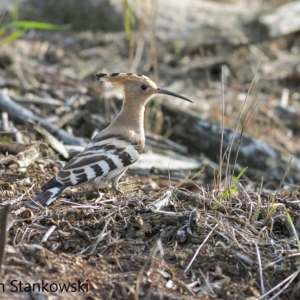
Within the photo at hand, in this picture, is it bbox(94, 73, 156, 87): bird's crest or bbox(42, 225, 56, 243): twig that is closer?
bbox(42, 225, 56, 243): twig

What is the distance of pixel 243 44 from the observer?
27.3 feet

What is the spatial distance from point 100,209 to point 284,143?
358 cm

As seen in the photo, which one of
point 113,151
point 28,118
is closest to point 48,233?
point 113,151

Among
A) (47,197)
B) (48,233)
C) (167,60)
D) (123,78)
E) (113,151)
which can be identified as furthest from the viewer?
(167,60)

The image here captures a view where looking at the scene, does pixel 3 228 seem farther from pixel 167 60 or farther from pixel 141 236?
pixel 167 60

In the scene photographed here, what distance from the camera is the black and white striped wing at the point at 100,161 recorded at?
3.79m

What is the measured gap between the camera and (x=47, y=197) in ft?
11.7

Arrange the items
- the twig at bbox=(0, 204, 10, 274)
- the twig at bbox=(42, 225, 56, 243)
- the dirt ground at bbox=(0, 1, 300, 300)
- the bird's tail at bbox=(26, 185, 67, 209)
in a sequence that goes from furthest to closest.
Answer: the bird's tail at bbox=(26, 185, 67, 209) → the twig at bbox=(42, 225, 56, 243) → the dirt ground at bbox=(0, 1, 300, 300) → the twig at bbox=(0, 204, 10, 274)

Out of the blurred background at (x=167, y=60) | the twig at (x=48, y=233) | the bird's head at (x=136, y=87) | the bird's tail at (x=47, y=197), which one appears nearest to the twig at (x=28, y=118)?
the blurred background at (x=167, y=60)

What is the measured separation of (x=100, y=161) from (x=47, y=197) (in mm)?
560

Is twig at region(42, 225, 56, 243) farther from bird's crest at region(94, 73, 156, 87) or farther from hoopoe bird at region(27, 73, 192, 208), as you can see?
bird's crest at region(94, 73, 156, 87)

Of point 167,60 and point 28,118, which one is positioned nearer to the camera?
point 28,118

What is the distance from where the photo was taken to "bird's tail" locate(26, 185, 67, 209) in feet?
11.5

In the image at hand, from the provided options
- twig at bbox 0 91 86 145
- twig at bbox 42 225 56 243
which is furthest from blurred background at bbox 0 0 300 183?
twig at bbox 42 225 56 243
